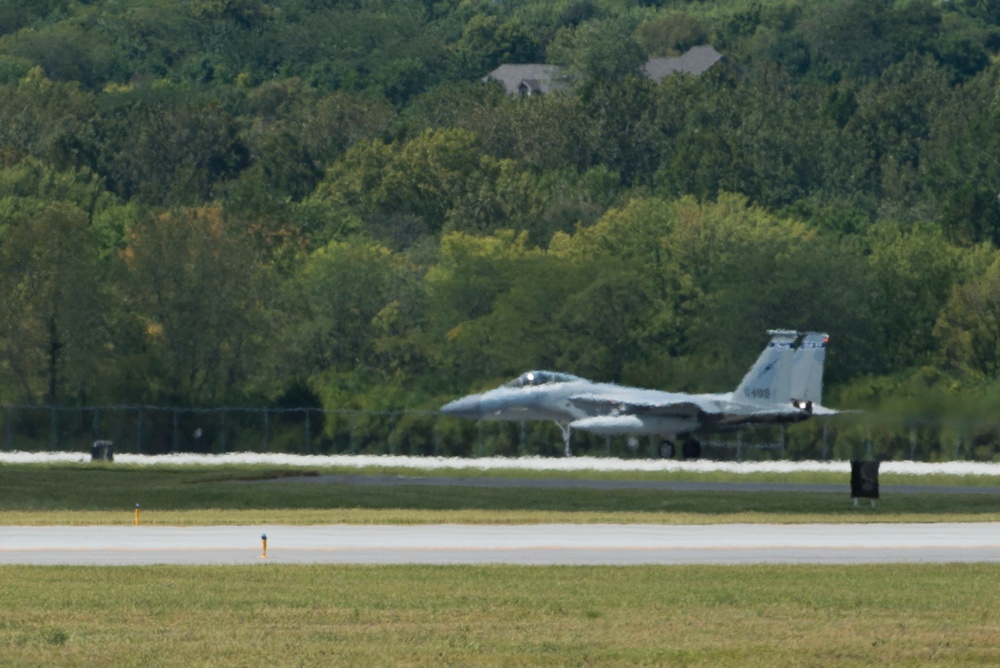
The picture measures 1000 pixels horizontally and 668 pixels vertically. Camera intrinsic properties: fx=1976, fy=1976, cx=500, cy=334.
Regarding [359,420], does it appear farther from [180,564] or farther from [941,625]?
[941,625]

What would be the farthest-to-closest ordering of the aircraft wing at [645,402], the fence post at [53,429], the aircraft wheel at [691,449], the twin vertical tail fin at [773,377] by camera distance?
the fence post at [53,429], the aircraft wheel at [691,449], the aircraft wing at [645,402], the twin vertical tail fin at [773,377]

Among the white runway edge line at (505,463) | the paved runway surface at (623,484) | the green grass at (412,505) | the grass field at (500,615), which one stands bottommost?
the grass field at (500,615)

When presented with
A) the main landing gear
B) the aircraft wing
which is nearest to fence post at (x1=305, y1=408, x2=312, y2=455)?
the aircraft wing

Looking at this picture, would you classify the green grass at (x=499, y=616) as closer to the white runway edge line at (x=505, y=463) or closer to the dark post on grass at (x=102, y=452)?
the white runway edge line at (x=505, y=463)

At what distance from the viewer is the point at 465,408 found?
235ft

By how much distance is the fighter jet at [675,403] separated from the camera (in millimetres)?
67562

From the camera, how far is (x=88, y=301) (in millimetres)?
83562

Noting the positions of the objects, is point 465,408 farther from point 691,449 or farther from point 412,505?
point 412,505

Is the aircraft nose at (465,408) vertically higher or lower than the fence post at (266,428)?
higher

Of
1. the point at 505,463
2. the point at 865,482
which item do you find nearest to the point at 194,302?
the point at 505,463

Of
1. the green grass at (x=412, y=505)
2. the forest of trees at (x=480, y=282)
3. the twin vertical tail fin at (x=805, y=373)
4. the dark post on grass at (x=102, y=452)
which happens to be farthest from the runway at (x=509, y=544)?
the dark post on grass at (x=102, y=452)

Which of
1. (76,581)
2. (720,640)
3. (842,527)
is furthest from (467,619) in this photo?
(842,527)

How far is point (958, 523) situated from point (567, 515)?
815 centimetres

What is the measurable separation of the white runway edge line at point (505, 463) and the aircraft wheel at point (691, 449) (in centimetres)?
313
